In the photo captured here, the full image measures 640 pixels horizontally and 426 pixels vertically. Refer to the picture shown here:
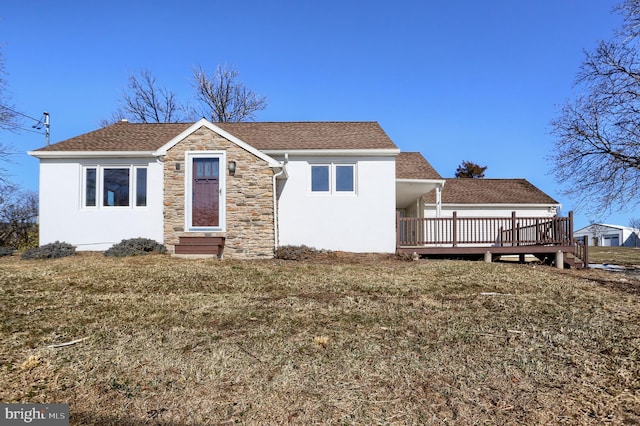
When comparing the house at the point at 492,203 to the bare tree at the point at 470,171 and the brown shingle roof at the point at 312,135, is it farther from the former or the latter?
the bare tree at the point at 470,171

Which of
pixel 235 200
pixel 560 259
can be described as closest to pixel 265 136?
pixel 235 200

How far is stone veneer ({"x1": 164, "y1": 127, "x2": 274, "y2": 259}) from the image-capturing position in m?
10.7

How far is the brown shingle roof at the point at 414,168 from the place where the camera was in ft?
45.7

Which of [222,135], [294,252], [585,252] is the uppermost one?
[222,135]

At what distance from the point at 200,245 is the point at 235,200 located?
5.25ft

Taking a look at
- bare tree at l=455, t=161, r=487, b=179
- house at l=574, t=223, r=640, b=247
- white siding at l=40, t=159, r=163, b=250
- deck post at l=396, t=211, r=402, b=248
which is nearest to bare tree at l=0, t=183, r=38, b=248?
white siding at l=40, t=159, r=163, b=250

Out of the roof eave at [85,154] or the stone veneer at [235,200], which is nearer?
the stone veneer at [235,200]

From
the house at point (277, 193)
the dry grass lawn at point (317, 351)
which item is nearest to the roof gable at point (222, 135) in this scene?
the house at point (277, 193)

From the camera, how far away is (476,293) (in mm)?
6898

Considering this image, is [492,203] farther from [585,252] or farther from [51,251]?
[51,251]

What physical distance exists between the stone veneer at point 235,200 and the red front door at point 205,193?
0.28m

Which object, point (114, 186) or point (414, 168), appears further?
point (414, 168)

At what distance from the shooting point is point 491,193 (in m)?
19.5

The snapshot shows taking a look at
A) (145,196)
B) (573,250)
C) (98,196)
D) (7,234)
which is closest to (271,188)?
(145,196)
